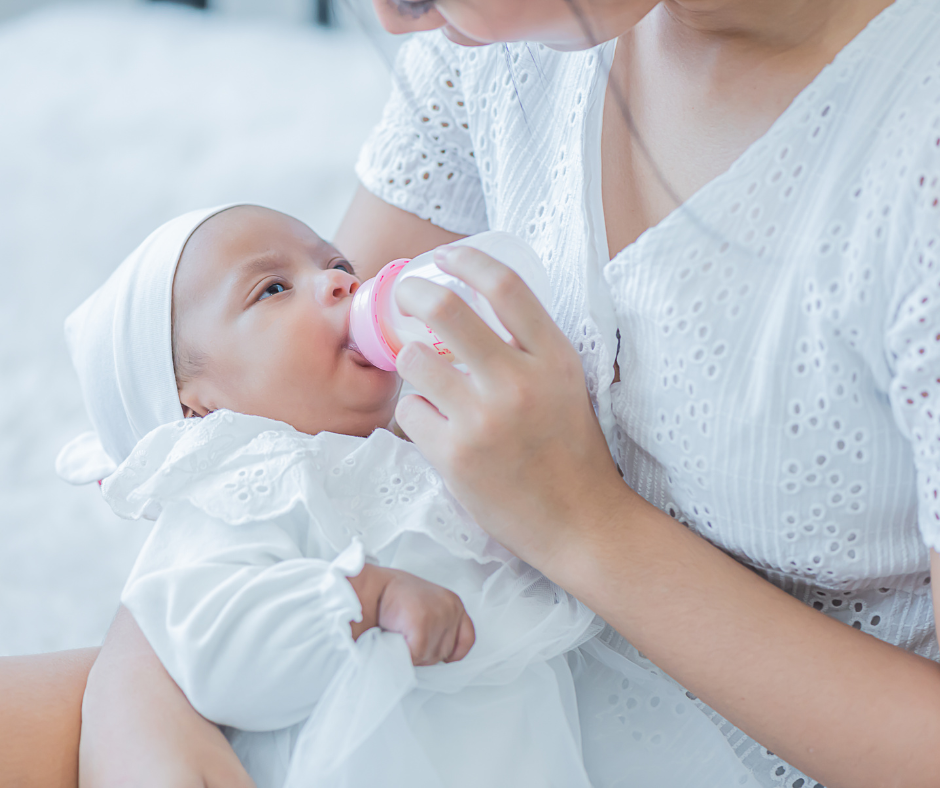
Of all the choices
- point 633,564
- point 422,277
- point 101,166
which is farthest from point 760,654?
point 101,166

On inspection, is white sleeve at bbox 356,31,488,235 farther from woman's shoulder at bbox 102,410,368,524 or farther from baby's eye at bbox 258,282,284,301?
woman's shoulder at bbox 102,410,368,524

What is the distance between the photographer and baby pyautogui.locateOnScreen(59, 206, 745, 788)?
68 cm

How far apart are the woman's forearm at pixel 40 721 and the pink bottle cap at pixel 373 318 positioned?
0.43 metres

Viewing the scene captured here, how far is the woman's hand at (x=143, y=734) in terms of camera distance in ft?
2.19

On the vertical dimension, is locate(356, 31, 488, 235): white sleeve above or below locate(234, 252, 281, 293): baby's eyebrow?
above

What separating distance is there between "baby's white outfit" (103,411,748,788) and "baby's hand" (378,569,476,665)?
1 centimetres

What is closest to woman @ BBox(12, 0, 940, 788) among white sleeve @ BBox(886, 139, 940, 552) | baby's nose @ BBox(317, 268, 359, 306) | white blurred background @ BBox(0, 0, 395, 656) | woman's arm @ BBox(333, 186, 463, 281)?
white sleeve @ BBox(886, 139, 940, 552)

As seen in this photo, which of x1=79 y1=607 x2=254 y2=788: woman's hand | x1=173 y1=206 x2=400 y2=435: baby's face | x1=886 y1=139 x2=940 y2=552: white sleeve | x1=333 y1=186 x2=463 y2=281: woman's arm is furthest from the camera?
x1=333 y1=186 x2=463 y2=281: woman's arm

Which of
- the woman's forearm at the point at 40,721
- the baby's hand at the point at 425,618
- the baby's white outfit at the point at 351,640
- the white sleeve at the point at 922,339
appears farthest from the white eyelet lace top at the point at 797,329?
the woman's forearm at the point at 40,721

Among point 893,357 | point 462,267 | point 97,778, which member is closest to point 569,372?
point 462,267

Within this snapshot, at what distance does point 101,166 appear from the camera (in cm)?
163

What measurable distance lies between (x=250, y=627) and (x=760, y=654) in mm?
418

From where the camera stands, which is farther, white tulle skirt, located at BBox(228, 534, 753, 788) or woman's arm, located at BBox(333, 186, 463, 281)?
woman's arm, located at BBox(333, 186, 463, 281)

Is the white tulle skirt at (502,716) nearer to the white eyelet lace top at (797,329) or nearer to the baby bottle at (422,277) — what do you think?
the white eyelet lace top at (797,329)
